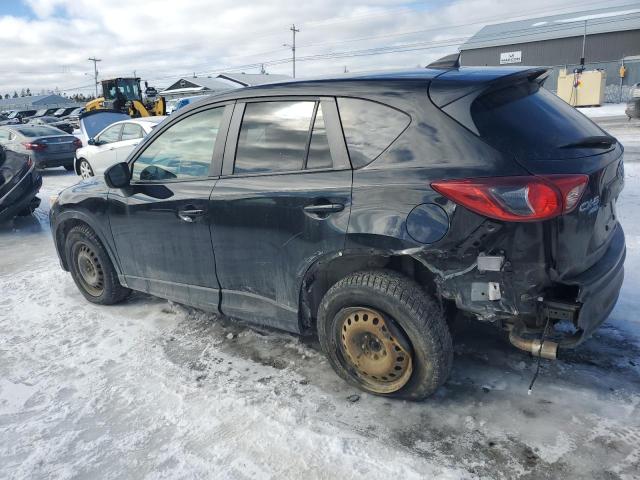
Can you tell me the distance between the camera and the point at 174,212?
362 centimetres

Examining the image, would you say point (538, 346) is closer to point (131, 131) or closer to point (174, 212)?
point (174, 212)

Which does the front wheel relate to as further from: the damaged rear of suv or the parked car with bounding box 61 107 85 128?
the parked car with bounding box 61 107 85 128

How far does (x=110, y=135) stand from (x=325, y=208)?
10.2 m

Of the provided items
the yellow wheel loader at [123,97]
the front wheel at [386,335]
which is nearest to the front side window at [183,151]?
the front wheel at [386,335]

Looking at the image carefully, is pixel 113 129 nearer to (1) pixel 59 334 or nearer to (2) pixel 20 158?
(2) pixel 20 158

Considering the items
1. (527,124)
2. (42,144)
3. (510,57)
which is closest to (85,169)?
(42,144)

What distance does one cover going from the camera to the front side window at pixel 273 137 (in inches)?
121

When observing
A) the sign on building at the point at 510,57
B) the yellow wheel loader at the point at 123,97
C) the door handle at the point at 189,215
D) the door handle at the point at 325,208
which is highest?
the sign on building at the point at 510,57

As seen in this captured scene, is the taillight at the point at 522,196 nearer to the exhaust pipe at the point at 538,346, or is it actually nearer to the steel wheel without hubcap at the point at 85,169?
the exhaust pipe at the point at 538,346

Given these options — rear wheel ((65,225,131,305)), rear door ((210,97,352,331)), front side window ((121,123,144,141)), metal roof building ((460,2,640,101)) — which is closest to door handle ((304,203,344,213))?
rear door ((210,97,352,331))

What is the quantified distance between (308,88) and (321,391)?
182 centimetres

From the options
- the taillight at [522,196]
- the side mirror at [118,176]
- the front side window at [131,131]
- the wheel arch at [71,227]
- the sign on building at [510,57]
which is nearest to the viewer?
the taillight at [522,196]

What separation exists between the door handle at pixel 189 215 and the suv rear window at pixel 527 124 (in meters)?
1.86

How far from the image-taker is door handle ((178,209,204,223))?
11.4 ft
